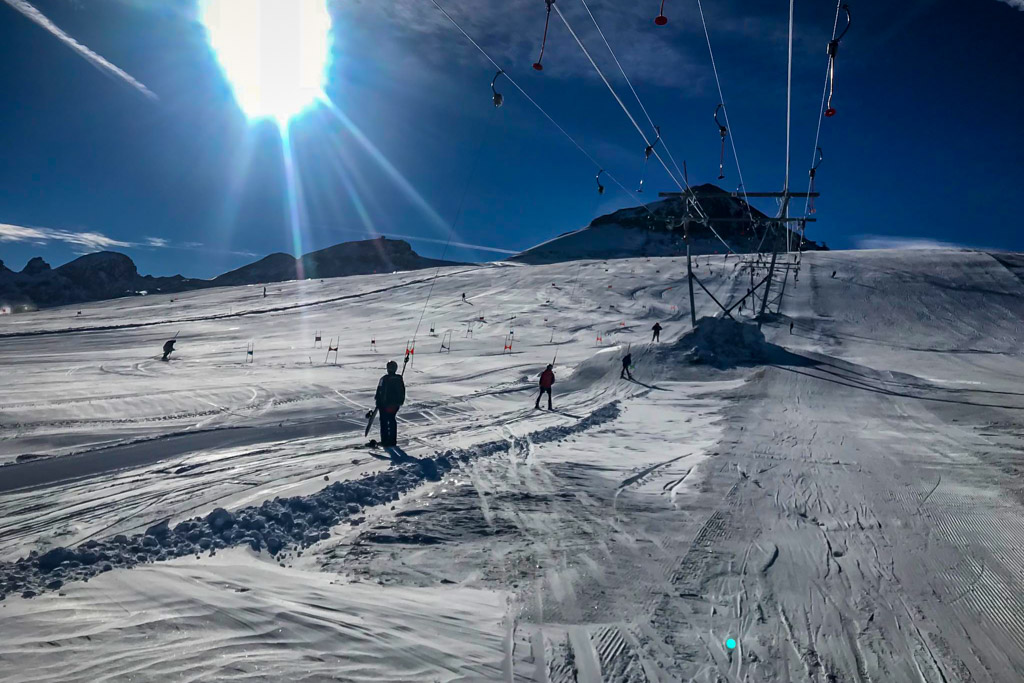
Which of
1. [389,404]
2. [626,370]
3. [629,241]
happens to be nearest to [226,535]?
[389,404]

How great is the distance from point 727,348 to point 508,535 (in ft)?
69.0

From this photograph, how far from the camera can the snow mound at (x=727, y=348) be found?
2380 cm

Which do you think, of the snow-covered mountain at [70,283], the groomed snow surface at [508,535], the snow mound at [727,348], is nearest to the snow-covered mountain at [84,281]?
the snow-covered mountain at [70,283]

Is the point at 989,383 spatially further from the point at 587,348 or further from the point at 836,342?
the point at 587,348

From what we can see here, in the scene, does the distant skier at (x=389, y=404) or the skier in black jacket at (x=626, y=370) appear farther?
the skier in black jacket at (x=626, y=370)

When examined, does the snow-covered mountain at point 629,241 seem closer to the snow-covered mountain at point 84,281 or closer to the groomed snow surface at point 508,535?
the snow-covered mountain at point 84,281

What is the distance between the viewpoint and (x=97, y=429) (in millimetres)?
10750

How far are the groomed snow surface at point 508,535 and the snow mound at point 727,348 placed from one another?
477cm

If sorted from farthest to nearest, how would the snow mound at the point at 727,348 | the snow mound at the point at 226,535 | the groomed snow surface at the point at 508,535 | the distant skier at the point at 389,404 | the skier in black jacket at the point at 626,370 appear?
the snow mound at the point at 727,348
the skier in black jacket at the point at 626,370
the distant skier at the point at 389,404
the snow mound at the point at 226,535
the groomed snow surface at the point at 508,535

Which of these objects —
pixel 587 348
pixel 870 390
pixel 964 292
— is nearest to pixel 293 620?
pixel 870 390

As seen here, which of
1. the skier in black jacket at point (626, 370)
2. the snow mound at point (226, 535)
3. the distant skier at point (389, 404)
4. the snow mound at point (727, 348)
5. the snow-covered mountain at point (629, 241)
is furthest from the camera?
the snow-covered mountain at point (629, 241)

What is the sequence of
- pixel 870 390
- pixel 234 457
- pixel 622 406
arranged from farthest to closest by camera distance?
1. pixel 870 390
2. pixel 622 406
3. pixel 234 457

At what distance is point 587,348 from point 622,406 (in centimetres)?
1760

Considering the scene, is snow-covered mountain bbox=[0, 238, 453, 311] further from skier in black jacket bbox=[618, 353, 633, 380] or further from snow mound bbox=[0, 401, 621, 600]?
snow mound bbox=[0, 401, 621, 600]
